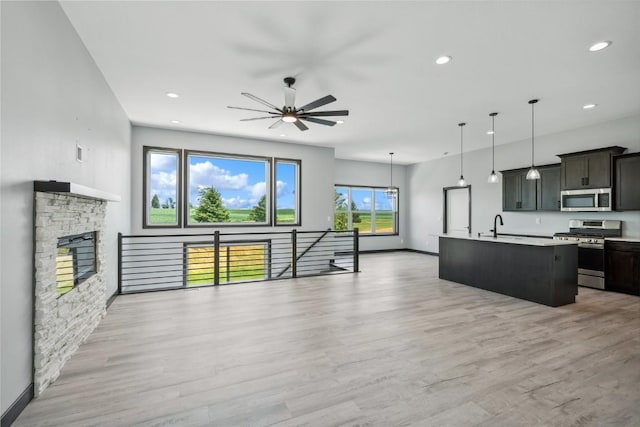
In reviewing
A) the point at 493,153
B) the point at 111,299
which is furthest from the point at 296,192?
the point at 493,153

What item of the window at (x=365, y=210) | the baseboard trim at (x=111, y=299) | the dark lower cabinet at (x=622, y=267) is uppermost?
the window at (x=365, y=210)

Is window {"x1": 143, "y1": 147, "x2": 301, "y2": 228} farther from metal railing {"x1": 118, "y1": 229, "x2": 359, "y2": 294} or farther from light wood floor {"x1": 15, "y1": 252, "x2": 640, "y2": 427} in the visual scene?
light wood floor {"x1": 15, "y1": 252, "x2": 640, "y2": 427}

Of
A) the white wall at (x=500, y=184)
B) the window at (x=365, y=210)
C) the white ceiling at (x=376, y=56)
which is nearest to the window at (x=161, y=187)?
the white ceiling at (x=376, y=56)

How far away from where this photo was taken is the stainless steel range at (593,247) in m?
5.50

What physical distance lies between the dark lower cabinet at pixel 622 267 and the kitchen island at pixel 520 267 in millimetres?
1317

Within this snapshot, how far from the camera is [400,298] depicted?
16.0 ft

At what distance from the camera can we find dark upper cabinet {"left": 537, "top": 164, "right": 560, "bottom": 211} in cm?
645

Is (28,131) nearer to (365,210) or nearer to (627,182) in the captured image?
(627,182)

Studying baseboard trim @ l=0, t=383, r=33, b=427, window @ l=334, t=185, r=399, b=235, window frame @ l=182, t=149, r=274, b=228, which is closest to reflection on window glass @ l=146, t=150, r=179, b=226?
window frame @ l=182, t=149, r=274, b=228

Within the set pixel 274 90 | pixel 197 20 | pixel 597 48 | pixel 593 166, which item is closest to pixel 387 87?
pixel 274 90

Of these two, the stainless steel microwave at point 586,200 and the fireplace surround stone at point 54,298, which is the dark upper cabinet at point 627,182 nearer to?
the stainless steel microwave at point 586,200

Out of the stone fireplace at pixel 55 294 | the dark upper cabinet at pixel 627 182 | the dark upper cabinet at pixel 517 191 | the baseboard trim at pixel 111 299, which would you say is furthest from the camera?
the dark upper cabinet at pixel 517 191

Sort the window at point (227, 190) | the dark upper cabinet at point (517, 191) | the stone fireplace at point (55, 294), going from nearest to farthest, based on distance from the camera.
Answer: the stone fireplace at point (55, 294)
the dark upper cabinet at point (517, 191)
the window at point (227, 190)

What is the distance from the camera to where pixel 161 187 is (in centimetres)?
680
